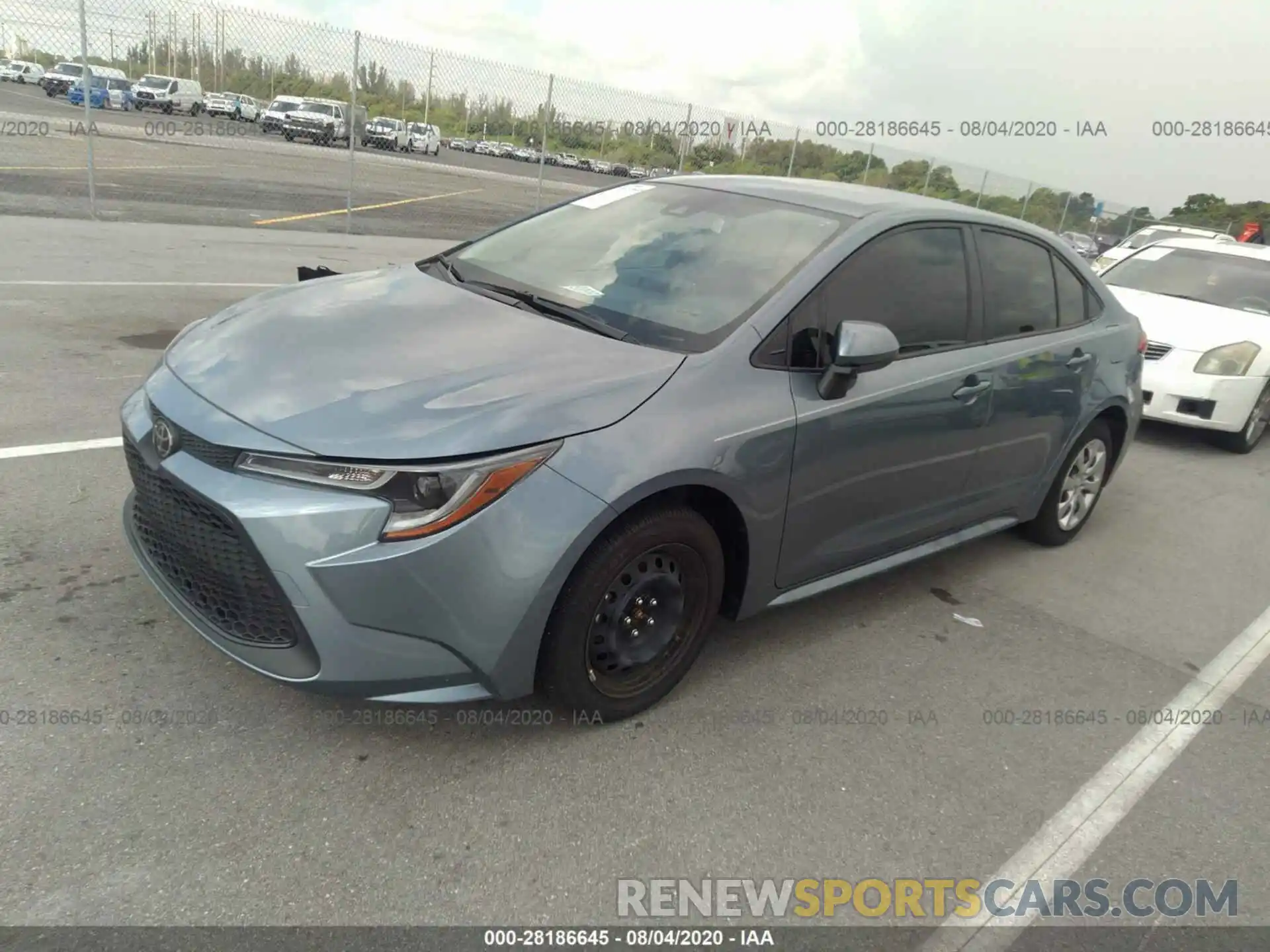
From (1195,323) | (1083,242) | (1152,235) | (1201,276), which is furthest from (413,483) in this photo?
(1083,242)

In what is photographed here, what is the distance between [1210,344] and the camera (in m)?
7.29

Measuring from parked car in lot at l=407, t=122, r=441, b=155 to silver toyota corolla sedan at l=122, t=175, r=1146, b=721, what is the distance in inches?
845

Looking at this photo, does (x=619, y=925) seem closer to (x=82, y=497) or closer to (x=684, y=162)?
(x=82, y=497)

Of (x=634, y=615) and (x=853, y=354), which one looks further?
(x=853, y=354)

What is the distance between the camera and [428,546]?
240 cm

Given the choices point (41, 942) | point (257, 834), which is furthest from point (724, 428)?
point (41, 942)

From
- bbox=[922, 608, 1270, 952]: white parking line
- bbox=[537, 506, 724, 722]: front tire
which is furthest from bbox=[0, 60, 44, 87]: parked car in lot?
bbox=[922, 608, 1270, 952]: white parking line

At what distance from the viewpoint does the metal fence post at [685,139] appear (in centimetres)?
1861

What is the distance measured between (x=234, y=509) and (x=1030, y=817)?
8.09ft

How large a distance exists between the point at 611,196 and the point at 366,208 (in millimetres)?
14046

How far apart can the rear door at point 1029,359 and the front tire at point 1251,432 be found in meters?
3.72

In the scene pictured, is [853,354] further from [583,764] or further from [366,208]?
[366,208]

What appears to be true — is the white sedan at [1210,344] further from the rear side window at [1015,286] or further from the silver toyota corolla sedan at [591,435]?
the silver toyota corolla sedan at [591,435]

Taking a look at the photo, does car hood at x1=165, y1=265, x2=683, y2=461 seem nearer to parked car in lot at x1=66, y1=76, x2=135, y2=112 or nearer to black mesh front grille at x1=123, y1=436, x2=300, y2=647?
black mesh front grille at x1=123, y1=436, x2=300, y2=647
